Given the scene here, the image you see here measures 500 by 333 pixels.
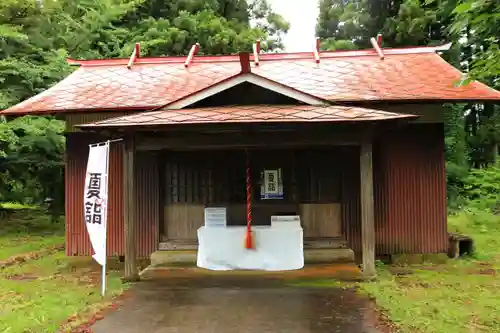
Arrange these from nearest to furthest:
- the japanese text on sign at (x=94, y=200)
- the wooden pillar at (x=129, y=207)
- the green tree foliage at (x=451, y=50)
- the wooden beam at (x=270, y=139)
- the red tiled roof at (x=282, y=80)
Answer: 1. the japanese text on sign at (x=94, y=200)
2. the wooden beam at (x=270, y=139)
3. the wooden pillar at (x=129, y=207)
4. the red tiled roof at (x=282, y=80)
5. the green tree foliage at (x=451, y=50)

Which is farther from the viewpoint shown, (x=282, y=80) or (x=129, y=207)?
(x=282, y=80)

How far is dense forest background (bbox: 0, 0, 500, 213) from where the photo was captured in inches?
598

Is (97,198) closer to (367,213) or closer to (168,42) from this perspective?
(367,213)

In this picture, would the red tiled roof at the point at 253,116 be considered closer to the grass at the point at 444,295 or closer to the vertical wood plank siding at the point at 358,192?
the vertical wood plank siding at the point at 358,192

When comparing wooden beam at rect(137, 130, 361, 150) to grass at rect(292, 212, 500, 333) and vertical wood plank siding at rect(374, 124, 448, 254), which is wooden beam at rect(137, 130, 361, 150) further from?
grass at rect(292, 212, 500, 333)

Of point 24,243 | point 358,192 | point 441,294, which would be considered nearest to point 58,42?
point 24,243

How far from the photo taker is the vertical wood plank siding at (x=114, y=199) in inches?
430

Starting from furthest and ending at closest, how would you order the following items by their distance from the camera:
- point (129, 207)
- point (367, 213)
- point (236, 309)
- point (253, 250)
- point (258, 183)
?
point (258, 183) < point (253, 250) < point (129, 207) < point (367, 213) < point (236, 309)

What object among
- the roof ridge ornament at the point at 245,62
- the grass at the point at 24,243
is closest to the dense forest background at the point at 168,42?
the grass at the point at 24,243

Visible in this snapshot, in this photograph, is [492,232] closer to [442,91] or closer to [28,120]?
[442,91]

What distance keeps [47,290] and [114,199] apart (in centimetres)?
277

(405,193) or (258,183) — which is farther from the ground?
(258,183)

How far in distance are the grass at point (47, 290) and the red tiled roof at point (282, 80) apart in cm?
350

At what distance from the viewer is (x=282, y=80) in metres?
11.6
